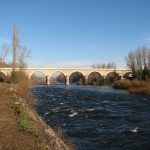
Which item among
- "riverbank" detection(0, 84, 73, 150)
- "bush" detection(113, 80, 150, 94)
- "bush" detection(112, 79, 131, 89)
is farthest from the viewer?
"bush" detection(112, 79, 131, 89)

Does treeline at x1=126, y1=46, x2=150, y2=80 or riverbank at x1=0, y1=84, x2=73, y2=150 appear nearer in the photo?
riverbank at x1=0, y1=84, x2=73, y2=150

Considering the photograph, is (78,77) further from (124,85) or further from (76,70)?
(124,85)

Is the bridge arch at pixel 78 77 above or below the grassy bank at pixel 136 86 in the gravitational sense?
above

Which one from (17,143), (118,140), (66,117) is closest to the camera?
(17,143)

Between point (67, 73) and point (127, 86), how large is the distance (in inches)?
1998

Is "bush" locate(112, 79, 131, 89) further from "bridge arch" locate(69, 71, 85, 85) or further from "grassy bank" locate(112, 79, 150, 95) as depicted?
"bridge arch" locate(69, 71, 85, 85)

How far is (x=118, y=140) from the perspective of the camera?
43.2 ft

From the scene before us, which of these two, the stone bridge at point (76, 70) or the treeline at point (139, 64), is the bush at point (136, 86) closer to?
the treeline at point (139, 64)

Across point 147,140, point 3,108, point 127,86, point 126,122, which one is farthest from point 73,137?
point 127,86

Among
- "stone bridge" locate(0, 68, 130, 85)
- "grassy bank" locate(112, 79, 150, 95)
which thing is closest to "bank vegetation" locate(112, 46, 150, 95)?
"grassy bank" locate(112, 79, 150, 95)

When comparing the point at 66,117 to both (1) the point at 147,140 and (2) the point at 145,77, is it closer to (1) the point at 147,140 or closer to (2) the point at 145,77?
(1) the point at 147,140

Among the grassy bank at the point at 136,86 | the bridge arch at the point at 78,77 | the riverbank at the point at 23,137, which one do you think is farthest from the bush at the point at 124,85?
the riverbank at the point at 23,137

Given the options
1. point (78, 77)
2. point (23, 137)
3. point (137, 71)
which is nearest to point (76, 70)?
point (78, 77)

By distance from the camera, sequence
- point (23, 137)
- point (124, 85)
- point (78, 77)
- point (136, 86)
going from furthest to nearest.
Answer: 1. point (78, 77)
2. point (124, 85)
3. point (136, 86)
4. point (23, 137)
